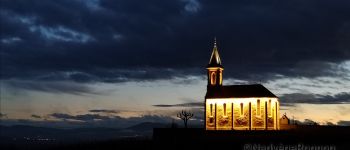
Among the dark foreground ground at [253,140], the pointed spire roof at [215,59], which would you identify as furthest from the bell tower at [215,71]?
the dark foreground ground at [253,140]

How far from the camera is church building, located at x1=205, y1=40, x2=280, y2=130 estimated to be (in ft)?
213

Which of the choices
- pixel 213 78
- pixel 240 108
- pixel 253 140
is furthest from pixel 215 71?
pixel 253 140

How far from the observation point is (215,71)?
71875 millimetres

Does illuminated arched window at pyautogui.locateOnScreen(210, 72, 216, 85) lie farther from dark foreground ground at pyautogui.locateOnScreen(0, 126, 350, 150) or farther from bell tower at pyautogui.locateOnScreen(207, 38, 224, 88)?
dark foreground ground at pyautogui.locateOnScreen(0, 126, 350, 150)

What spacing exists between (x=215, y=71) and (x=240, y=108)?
797 centimetres

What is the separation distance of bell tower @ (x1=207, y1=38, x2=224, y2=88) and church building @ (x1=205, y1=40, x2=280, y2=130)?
0.89 ft

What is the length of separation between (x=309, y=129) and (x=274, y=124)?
19.3 ft

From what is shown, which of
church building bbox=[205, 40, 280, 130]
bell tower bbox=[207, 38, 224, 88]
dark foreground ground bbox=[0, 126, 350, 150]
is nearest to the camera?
dark foreground ground bbox=[0, 126, 350, 150]

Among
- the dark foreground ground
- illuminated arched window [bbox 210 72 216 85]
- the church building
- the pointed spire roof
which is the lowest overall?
the dark foreground ground

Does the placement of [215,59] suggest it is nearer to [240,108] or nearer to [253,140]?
[240,108]

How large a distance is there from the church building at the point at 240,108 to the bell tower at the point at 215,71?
0.27 m

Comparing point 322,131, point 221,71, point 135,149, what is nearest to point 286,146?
point 322,131

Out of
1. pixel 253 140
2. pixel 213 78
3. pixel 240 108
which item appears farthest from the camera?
pixel 213 78

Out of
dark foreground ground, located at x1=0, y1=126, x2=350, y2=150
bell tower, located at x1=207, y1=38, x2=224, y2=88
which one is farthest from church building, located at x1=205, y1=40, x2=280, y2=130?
dark foreground ground, located at x1=0, y1=126, x2=350, y2=150
